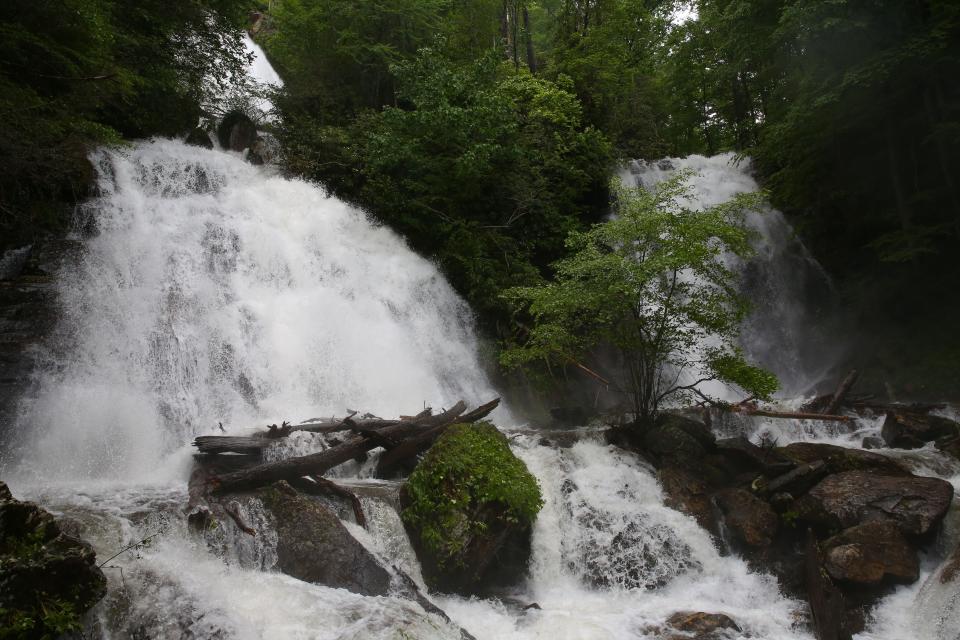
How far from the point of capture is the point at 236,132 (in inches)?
593

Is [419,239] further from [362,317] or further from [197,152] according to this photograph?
[197,152]

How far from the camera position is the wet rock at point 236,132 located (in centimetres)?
1499

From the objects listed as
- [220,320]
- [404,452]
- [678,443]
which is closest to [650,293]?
[678,443]

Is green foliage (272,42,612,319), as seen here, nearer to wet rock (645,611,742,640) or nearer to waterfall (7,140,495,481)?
waterfall (7,140,495,481)

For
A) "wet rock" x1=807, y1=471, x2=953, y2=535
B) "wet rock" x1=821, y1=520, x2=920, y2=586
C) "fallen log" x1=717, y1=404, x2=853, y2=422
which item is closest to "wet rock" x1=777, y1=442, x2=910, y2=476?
"wet rock" x1=807, y1=471, x2=953, y2=535

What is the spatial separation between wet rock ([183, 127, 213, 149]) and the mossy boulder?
11289 millimetres

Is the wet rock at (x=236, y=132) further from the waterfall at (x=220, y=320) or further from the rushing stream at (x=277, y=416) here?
the waterfall at (x=220, y=320)

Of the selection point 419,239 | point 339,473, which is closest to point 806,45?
point 419,239

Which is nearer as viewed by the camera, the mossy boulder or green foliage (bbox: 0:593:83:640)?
green foliage (bbox: 0:593:83:640)

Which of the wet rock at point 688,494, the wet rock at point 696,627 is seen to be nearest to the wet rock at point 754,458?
the wet rock at point 688,494

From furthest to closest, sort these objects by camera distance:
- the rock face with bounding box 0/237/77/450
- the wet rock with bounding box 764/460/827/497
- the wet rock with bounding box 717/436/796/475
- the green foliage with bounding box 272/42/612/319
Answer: the green foliage with bounding box 272/42/612/319 → the wet rock with bounding box 717/436/796/475 → the wet rock with bounding box 764/460/827/497 → the rock face with bounding box 0/237/77/450

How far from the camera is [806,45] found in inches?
496

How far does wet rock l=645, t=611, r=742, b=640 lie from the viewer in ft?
17.6

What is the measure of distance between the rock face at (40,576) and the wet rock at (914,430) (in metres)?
11.3
